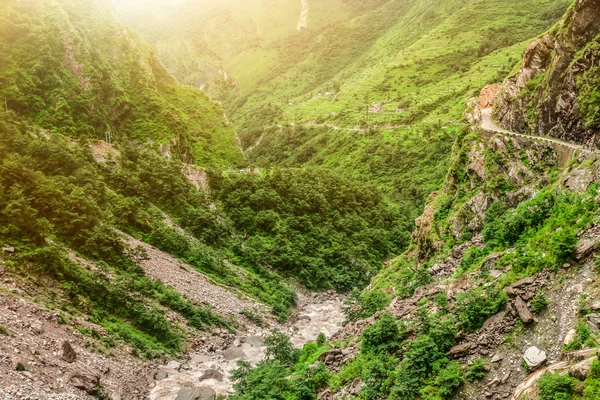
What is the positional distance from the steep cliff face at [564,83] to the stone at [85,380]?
34.8 meters

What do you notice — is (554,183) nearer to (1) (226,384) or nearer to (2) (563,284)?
(2) (563,284)

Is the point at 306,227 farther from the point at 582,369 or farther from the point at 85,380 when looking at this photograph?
the point at 582,369

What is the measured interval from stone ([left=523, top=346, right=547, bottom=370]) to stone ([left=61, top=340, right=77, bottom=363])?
81.6ft

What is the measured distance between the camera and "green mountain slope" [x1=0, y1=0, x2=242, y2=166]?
67.4 meters

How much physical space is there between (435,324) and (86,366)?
21366 mm

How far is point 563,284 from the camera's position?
57.8 feet

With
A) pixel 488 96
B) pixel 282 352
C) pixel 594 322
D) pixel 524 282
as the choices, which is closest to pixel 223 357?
pixel 282 352

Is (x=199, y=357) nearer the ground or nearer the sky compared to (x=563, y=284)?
nearer the ground

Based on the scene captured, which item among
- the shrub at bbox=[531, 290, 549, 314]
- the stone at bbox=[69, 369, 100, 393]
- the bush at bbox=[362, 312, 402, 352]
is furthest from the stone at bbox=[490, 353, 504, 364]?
the stone at bbox=[69, 369, 100, 393]

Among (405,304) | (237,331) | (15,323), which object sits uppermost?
(15,323)

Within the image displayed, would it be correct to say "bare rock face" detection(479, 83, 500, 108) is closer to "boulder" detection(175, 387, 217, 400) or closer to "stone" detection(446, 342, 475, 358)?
"stone" detection(446, 342, 475, 358)

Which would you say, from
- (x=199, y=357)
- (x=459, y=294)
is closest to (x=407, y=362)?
(x=459, y=294)

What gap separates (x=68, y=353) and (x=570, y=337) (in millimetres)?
26632

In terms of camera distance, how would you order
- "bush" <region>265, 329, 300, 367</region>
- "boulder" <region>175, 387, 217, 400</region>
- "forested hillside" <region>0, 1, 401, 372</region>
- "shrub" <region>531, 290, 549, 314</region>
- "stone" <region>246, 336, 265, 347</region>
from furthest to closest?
"stone" <region>246, 336, 265, 347</region>
"forested hillside" <region>0, 1, 401, 372</region>
"bush" <region>265, 329, 300, 367</region>
"boulder" <region>175, 387, 217, 400</region>
"shrub" <region>531, 290, 549, 314</region>
